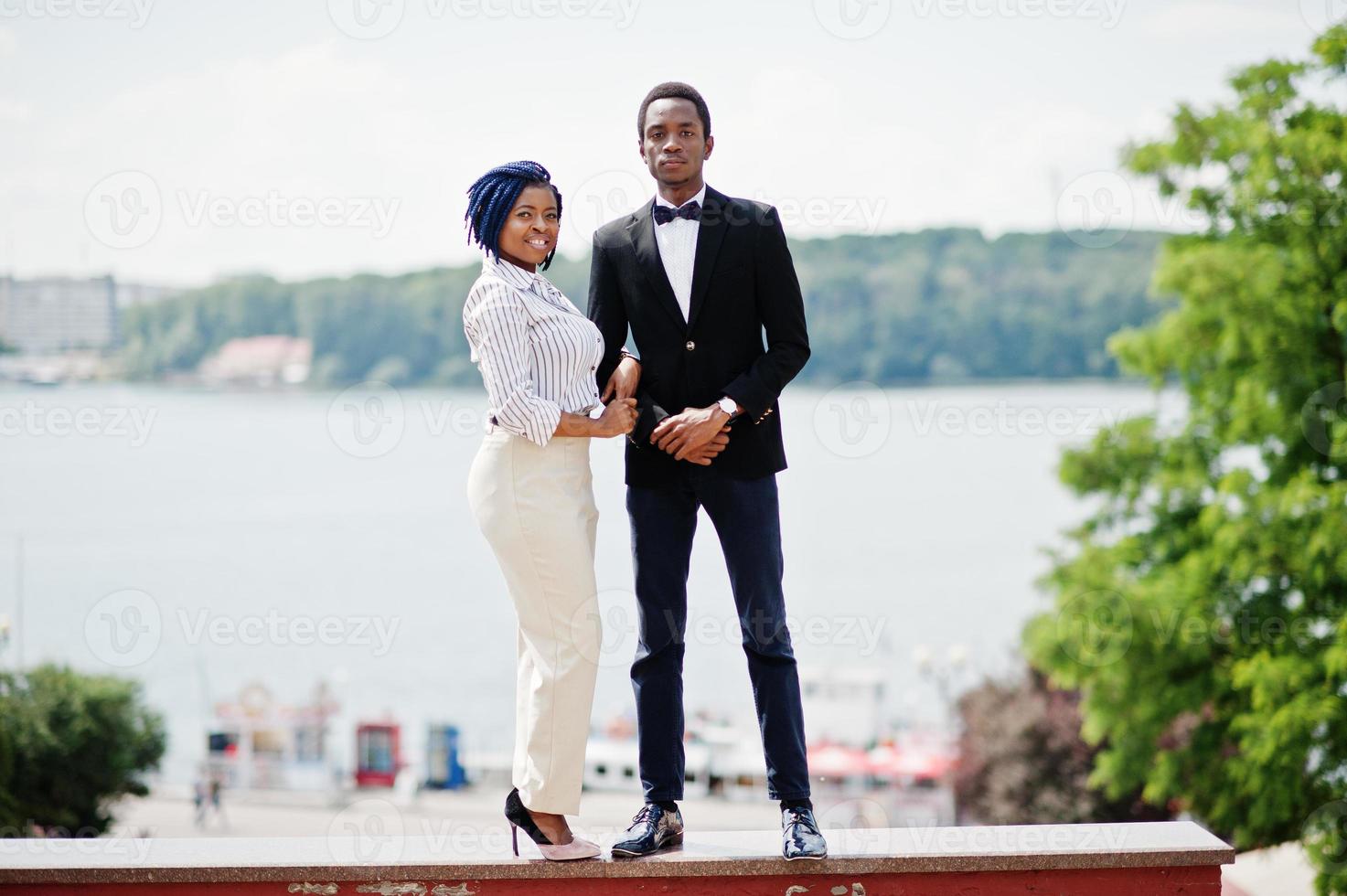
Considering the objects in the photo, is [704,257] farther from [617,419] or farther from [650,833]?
[650,833]

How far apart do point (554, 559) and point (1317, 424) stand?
11414 mm

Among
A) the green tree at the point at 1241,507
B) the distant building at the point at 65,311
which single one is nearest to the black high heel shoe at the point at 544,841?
the green tree at the point at 1241,507

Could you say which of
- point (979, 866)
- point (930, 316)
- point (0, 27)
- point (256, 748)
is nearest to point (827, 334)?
point (930, 316)

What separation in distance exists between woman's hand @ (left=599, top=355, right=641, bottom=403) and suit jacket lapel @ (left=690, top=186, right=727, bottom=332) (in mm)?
196

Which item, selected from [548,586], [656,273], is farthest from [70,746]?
[656,273]

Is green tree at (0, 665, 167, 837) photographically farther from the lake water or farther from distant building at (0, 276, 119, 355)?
distant building at (0, 276, 119, 355)

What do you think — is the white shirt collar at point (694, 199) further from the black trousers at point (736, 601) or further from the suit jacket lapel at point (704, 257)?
the black trousers at point (736, 601)

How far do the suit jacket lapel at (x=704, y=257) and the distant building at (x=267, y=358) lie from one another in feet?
213

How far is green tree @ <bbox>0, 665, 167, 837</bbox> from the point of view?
14234 mm

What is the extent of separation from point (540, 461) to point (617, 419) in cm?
25

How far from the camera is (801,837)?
3.71 m

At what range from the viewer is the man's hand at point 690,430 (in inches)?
143

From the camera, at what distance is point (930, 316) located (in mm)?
64312

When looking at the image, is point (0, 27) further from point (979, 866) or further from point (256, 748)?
point (979, 866)
